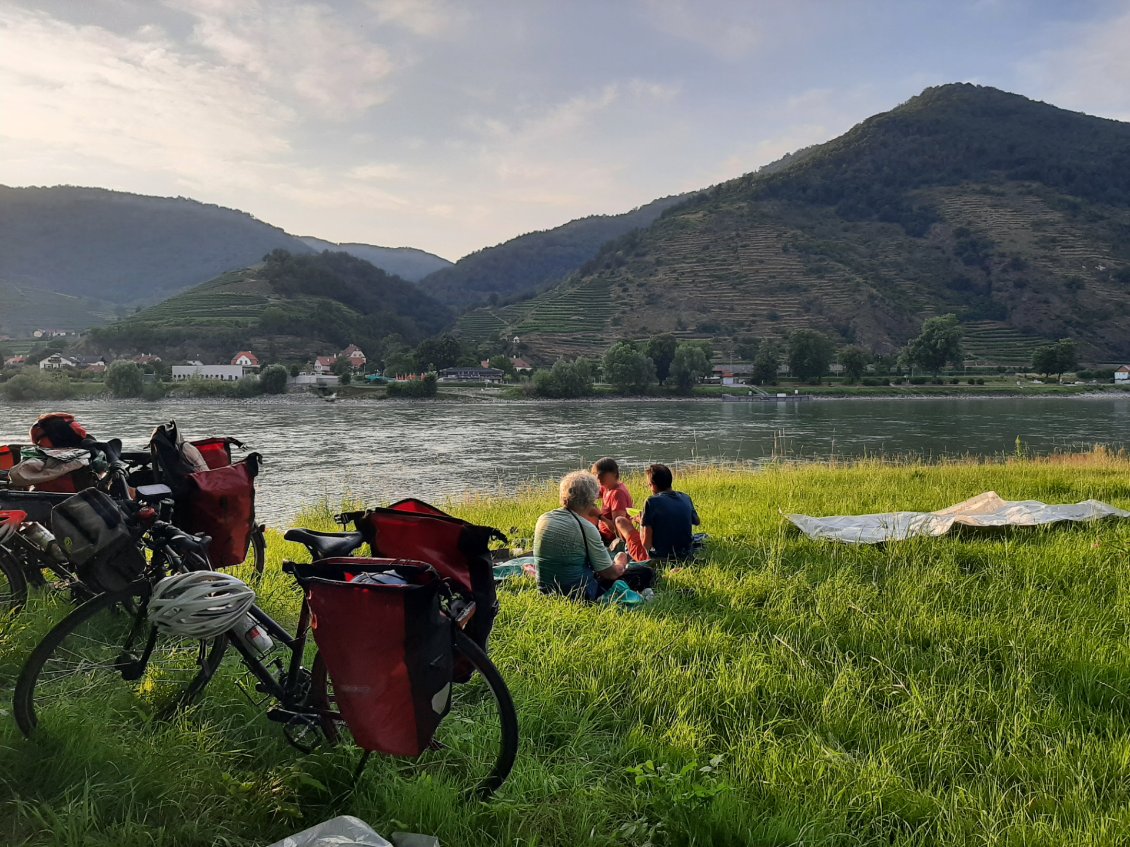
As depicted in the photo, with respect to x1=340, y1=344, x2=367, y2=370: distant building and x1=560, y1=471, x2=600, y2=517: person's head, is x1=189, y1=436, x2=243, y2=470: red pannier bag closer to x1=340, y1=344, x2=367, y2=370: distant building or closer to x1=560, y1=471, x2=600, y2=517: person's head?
x1=560, y1=471, x2=600, y2=517: person's head

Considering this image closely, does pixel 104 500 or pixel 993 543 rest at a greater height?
pixel 104 500

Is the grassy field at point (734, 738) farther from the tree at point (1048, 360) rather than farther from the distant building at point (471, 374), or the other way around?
the tree at point (1048, 360)

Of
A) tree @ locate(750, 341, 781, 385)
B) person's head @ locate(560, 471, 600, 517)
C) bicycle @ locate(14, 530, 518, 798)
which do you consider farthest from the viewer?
tree @ locate(750, 341, 781, 385)

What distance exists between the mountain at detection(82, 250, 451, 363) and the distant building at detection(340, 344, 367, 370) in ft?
12.1

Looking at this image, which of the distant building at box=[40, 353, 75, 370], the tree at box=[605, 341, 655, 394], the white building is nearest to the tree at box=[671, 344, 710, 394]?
the tree at box=[605, 341, 655, 394]

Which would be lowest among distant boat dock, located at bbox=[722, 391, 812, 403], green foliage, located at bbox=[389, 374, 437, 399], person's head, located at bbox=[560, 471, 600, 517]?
distant boat dock, located at bbox=[722, 391, 812, 403]

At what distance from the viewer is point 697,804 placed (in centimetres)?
241

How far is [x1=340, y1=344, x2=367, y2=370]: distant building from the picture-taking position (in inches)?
4529

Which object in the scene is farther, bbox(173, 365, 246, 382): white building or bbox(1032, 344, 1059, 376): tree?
bbox(173, 365, 246, 382): white building

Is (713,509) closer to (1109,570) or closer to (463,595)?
(1109,570)

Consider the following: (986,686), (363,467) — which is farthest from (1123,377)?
(986,686)

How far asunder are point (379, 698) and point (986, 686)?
10.0 feet

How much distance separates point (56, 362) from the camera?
99125 mm

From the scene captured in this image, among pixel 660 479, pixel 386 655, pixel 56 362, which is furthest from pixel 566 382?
pixel 56 362
